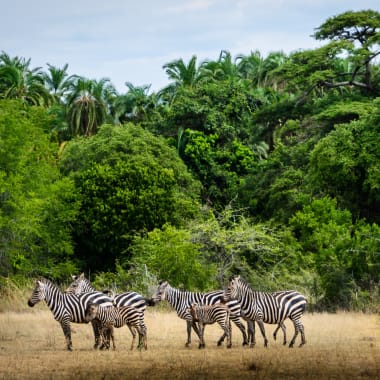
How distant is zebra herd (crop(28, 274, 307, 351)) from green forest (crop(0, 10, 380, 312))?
31.6 ft

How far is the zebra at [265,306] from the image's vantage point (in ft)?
64.0

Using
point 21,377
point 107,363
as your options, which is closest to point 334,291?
point 107,363

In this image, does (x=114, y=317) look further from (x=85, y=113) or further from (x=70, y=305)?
(x=85, y=113)

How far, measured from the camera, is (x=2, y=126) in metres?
38.3

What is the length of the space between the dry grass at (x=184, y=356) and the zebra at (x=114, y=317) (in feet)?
1.25

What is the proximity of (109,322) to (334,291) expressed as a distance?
14.1 meters

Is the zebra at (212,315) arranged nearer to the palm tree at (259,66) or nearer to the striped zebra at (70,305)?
the striped zebra at (70,305)

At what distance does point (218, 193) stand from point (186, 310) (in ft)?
103

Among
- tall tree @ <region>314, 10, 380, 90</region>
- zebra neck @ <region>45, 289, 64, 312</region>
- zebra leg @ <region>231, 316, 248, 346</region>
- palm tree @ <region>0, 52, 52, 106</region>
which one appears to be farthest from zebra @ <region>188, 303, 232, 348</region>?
palm tree @ <region>0, 52, 52, 106</region>

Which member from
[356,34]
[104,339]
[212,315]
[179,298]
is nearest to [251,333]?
[212,315]

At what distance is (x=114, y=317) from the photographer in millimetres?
18891

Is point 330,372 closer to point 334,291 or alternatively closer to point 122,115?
point 334,291

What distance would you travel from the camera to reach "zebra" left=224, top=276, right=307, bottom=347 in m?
19.5

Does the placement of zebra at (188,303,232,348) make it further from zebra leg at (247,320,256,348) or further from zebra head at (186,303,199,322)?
zebra leg at (247,320,256,348)
